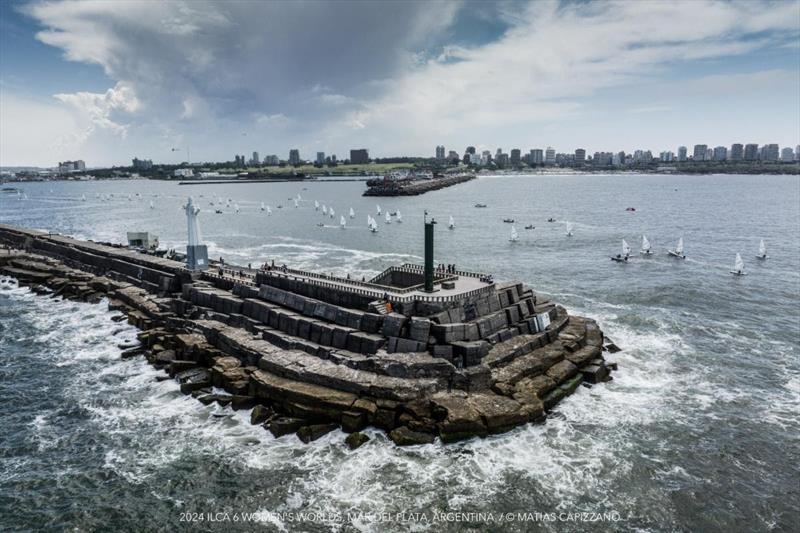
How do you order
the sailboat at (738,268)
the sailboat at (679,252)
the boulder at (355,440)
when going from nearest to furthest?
the boulder at (355,440), the sailboat at (738,268), the sailboat at (679,252)

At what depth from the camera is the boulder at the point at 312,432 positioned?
23.0m

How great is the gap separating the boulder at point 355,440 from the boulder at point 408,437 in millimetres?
1279

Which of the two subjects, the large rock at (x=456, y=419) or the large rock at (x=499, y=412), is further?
the large rock at (x=499, y=412)

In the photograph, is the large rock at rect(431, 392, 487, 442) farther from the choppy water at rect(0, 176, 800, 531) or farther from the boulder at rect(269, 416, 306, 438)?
the boulder at rect(269, 416, 306, 438)

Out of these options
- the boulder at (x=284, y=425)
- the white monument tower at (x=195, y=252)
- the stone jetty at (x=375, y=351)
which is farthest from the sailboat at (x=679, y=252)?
the boulder at (x=284, y=425)

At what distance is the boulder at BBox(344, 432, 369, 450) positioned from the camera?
22.3m

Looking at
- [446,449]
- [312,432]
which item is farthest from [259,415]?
[446,449]

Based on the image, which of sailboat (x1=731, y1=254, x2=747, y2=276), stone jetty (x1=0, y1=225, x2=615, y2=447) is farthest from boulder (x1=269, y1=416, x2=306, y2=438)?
sailboat (x1=731, y1=254, x2=747, y2=276)

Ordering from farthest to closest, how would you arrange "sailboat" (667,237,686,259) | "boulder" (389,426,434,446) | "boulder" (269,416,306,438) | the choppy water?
"sailboat" (667,237,686,259) < "boulder" (269,416,306,438) < "boulder" (389,426,434,446) < the choppy water

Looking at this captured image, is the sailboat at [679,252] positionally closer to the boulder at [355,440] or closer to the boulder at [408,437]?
the boulder at [408,437]

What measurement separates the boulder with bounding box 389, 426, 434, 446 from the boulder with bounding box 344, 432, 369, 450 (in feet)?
4.20

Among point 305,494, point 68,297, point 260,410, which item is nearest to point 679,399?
point 305,494

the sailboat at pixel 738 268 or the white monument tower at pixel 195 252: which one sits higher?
the white monument tower at pixel 195 252

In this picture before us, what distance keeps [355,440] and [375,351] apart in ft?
19.3
